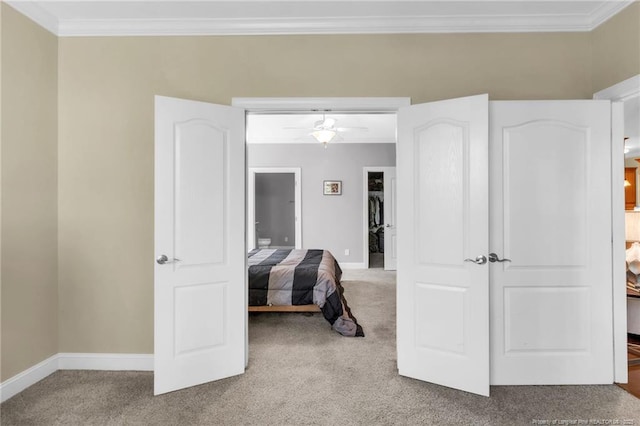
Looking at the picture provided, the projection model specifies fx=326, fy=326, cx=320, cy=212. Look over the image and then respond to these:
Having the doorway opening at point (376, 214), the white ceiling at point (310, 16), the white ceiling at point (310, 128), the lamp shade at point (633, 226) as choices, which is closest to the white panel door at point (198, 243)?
the white ceiling at point (310, 16)

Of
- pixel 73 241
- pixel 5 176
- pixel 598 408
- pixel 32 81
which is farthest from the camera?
pixel 73 241

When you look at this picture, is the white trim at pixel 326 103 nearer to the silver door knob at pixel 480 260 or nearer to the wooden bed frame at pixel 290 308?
the silver door knob at pixel 480 260

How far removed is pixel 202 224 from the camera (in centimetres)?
239

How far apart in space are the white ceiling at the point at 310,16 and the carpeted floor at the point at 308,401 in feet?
8.89

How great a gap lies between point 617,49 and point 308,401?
10.9 feet

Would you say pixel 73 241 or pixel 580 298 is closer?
pixel 580 298

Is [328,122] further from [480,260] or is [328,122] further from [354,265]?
[480,260]

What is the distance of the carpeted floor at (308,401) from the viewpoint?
79.0 inches

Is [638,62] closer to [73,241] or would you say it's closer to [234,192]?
[234,192]

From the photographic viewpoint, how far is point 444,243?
7.70 ft

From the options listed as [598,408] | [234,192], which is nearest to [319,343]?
[234,192]

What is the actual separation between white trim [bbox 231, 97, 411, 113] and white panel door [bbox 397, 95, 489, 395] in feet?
0.62

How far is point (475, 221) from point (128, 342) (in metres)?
2.83

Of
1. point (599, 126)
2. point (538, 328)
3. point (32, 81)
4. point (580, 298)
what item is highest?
point (32, 81)
